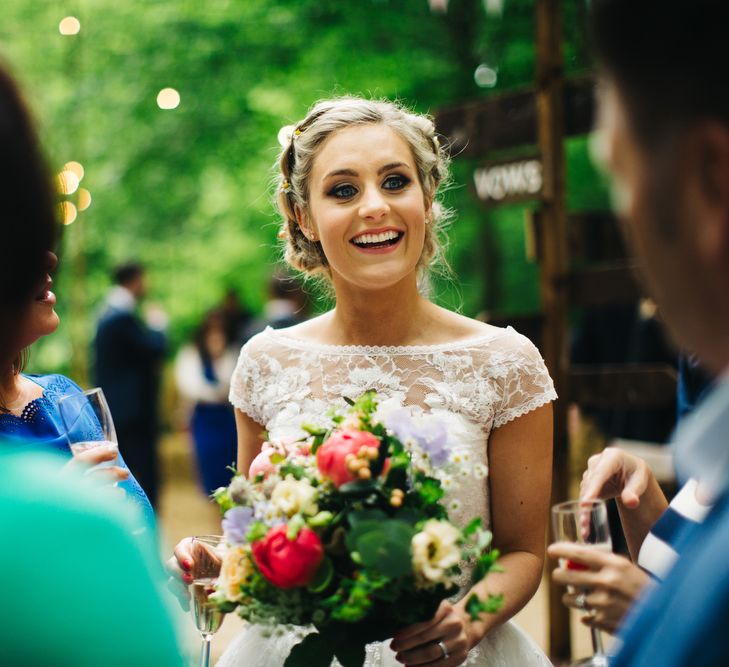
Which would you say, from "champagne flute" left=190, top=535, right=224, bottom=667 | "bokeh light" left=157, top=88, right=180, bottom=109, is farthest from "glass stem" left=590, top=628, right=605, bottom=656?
"bokeh light" left=157, top=88, right=180, bottom=109

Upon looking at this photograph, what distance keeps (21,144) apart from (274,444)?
39.7 inches

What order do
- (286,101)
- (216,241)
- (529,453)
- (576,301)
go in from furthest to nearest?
(216,241)
(286,101)
(576,301)
(529,453)

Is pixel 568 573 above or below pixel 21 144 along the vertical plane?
below

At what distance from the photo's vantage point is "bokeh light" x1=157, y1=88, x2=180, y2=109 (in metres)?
9.90

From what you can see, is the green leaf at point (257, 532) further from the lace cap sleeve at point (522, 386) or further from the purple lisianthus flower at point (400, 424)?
the lace cap sleeve at point (522, 386)

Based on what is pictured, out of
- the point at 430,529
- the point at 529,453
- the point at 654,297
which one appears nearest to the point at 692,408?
the point at 529,453

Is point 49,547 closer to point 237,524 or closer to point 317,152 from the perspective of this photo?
point 237,524

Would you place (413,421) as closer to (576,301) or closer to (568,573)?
(568,573)

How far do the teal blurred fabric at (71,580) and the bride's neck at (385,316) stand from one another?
5.42 feet

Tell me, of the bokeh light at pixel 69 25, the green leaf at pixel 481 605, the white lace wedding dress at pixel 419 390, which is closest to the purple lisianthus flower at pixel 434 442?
the green leaf at pixel 481 605

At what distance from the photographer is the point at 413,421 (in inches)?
75.2

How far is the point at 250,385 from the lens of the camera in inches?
115

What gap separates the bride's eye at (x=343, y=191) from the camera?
2.74 metres

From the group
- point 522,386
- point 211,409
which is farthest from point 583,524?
point 211,409
